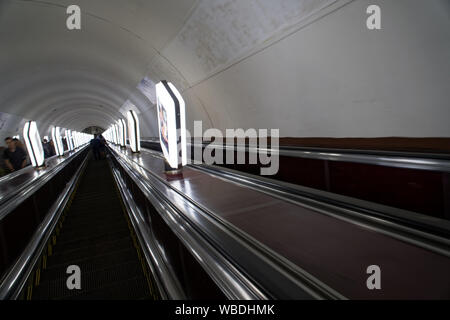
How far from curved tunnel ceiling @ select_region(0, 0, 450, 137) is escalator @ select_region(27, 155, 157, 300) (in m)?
3.70

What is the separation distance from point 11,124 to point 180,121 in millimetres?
14494

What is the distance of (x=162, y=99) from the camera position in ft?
13.7

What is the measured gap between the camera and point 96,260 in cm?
397

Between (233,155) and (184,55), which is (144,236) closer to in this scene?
(233,155)

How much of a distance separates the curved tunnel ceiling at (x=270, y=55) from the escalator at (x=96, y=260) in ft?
12.1

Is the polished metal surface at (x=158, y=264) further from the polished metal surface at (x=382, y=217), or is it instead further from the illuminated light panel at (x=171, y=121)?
the polished metal surface at (x=382, y=217)

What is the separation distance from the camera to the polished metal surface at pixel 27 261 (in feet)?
9.68

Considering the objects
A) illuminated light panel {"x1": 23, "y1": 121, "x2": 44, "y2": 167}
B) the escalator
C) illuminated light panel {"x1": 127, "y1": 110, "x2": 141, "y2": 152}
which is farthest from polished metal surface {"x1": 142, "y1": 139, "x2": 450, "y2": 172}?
illuminated light panel {"x1": 23, "y1": 121, "x2": 44, "y2": 167}

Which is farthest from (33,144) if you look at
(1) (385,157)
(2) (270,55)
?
(1) (385,157)

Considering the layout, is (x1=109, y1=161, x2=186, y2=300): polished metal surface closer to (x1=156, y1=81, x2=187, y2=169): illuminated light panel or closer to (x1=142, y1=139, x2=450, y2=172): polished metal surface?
(x1=156, y1=81, x2=187, y2=169): illuminated light panel

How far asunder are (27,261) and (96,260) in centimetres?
83

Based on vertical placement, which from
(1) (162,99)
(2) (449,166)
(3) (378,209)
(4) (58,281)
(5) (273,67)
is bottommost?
(4) (58,281)

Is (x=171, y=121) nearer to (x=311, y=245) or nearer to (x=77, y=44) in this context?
(x=311, y=245)
